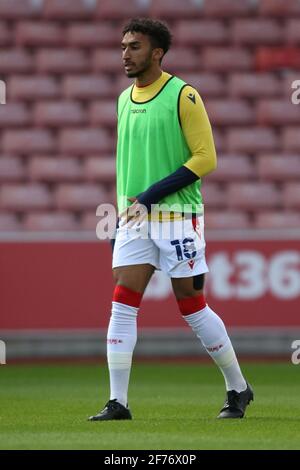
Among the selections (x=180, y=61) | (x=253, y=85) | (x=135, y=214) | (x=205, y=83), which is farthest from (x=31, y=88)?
(x=135, y=214)

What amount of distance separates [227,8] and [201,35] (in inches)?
19.8

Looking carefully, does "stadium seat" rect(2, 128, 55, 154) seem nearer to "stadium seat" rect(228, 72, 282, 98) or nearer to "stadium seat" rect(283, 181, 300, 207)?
"stadium seat" rect(228, 72, 282, 98)

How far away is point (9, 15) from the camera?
52.9ft

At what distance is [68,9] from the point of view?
53.3 feet

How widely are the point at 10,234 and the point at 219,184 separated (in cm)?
330

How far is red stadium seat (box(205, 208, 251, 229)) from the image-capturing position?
13.9 meters

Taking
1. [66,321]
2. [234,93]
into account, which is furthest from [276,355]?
[234,93]

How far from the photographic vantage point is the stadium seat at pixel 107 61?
15805mm

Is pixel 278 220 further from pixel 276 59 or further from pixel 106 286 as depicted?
pixel 276 59

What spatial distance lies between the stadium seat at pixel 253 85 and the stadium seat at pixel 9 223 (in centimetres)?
314

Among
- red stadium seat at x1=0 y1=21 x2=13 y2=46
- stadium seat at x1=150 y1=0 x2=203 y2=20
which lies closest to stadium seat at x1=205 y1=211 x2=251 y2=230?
stadium seat at x1=150 y1=0 x2=203 y2=20

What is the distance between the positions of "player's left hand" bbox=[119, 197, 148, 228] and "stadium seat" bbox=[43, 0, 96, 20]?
954 cm

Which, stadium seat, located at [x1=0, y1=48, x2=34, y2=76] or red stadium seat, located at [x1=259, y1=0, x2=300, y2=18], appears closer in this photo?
stadium seat, located at [x1=0, y1=48, x2=34, y2=76]

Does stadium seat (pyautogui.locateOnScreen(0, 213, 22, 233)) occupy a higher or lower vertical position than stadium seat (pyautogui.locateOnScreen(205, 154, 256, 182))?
lower
